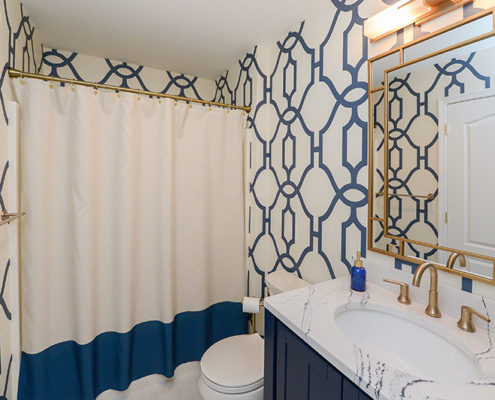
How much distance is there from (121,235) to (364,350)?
1.43 m

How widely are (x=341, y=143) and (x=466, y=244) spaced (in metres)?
0.68

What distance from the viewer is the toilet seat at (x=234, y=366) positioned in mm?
1249

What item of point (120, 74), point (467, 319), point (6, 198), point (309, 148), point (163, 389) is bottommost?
point (163, 389)

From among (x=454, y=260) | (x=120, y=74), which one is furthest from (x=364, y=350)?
(x=120, y=74)

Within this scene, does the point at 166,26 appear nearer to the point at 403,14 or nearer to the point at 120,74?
the point at 120,74

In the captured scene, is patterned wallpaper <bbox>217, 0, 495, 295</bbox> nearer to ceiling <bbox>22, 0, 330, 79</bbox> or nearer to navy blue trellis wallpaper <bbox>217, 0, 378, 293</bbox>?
navy blue trellis wallpaper <bbox>217, 0, 378, 293</bbox>

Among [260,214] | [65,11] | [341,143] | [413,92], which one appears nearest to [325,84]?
[341,143]

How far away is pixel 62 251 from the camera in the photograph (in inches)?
60.3

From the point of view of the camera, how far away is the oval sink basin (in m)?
0.80

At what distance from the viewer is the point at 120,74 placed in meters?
2.21

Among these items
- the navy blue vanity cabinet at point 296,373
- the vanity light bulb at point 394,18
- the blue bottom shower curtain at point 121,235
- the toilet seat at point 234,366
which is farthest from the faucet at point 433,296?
the blue bottom shower curtain at point 121,235

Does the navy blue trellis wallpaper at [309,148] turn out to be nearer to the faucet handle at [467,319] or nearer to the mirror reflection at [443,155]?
the mirror reflection at [443,155]

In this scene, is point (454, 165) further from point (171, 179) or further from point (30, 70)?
point (30, 70)

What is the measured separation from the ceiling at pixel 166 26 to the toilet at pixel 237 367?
5.08 feet
